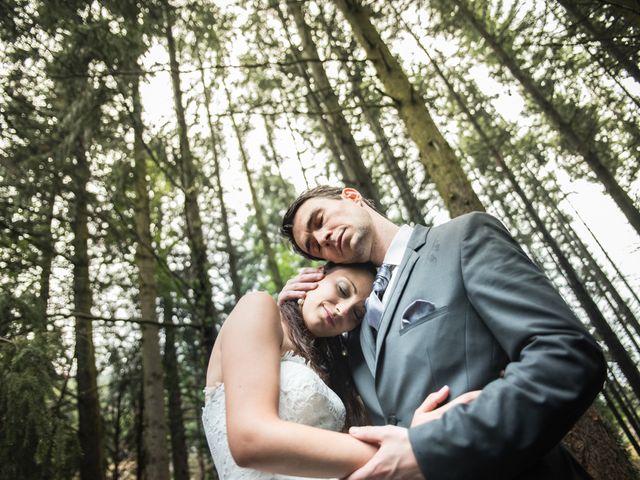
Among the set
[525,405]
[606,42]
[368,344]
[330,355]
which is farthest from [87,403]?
[606,42]

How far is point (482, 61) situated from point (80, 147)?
12.0 meters

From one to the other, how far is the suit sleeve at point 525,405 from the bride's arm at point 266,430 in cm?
28

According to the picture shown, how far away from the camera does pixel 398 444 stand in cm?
121

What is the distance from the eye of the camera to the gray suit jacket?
1.13 metres

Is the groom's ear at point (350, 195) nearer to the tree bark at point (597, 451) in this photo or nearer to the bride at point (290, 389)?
the bride at point (290, 389)

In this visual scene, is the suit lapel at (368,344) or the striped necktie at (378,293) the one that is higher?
the striped necktie at (378,293)

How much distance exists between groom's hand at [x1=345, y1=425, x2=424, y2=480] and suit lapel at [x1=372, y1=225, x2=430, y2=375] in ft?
1.25

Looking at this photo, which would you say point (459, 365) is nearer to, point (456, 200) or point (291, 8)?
point (456, 200)

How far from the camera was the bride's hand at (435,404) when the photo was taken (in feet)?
4.12

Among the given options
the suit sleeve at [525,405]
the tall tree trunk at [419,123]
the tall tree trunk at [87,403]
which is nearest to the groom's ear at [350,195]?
the suit sleeve at [525,405]

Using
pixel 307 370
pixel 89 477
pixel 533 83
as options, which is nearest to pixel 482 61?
pixel 533 83

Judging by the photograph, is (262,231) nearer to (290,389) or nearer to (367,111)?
(367,111)

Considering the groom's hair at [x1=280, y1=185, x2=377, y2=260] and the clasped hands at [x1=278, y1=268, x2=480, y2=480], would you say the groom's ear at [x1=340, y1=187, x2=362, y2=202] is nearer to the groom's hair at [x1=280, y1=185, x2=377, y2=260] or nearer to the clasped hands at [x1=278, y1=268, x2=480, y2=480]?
the groom's hair at [x1=280, y1=185, x2=377, y2=260]

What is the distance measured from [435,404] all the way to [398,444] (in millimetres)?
211
